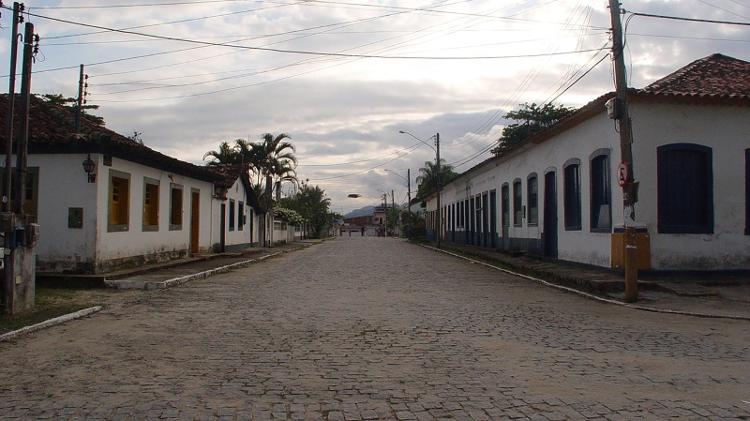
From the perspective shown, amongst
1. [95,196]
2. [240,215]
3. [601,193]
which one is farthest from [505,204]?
[95,196]

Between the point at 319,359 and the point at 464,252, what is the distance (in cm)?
2420

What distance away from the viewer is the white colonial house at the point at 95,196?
14.7m

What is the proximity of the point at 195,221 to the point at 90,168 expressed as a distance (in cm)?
900

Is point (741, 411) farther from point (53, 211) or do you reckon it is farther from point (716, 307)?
point (53, 211)

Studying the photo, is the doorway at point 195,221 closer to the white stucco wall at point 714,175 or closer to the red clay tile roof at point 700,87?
the red clay tile roof at point 700,87

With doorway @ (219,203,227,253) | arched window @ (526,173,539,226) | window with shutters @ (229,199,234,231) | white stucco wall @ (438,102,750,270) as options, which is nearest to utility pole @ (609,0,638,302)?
white stucco wall @ (438,102,750,270)

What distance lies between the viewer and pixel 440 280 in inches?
628

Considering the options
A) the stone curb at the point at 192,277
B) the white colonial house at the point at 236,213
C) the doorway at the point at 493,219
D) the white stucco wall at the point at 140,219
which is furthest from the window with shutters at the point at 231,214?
the doorway at the point at 493,219

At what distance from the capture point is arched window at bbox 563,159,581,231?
18391 millimetres

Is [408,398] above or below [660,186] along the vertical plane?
below

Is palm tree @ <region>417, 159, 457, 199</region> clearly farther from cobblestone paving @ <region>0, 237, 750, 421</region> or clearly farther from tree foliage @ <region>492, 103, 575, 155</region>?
cobblestone paving @ <region>0, 237, 750, 421</region>

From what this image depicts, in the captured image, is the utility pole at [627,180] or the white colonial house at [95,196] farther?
the white colonial house at [95,196]

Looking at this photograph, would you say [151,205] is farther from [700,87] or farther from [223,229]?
[700,87]

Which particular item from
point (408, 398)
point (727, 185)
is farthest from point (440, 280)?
point (408, 398)
